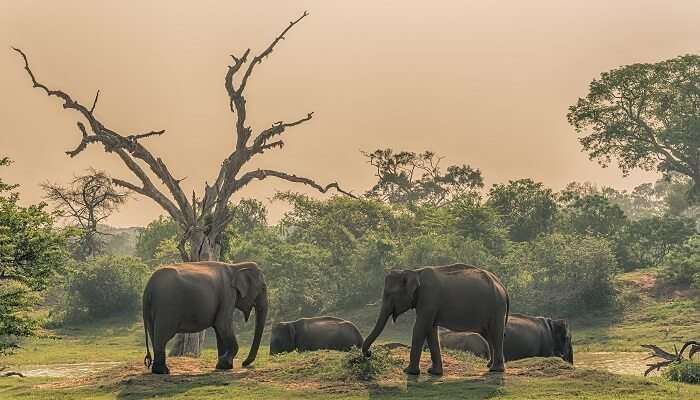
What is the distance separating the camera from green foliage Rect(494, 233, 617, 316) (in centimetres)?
4747

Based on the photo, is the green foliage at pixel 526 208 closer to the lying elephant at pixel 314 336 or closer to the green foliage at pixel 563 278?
the green foliage at pixel 563 278

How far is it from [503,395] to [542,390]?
980 mm

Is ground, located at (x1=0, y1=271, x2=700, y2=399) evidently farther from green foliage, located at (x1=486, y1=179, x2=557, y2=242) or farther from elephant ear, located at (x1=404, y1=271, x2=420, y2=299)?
green foliage, located at (x1=486, y1=179, x2=557, y2=242)

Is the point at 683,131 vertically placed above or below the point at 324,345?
above

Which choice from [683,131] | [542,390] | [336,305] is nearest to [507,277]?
[336,305]

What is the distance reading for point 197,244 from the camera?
1221 inches

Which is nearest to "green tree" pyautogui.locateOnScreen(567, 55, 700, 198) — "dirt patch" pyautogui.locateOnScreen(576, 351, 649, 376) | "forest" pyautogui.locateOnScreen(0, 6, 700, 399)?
"forest" pyautogui.locateOnScreen(0, 6, 700, 399)

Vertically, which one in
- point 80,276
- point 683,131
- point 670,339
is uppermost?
point 683,131

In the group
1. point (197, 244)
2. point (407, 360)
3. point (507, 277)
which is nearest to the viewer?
point (407, 360)

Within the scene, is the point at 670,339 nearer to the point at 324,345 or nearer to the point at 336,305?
the point at 324,345

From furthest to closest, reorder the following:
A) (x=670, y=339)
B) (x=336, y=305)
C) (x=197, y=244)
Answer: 1. (x=336, y=305)
2. (x=670, y=339)
3. (x=197, y=244)

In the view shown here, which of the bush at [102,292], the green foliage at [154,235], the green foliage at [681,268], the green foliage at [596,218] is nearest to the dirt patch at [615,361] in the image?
the green foliage at [681,268]

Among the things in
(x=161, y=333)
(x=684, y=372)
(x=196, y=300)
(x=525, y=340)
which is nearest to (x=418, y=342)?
(x=196, y=300)

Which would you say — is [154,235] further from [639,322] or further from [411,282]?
[411,282]
